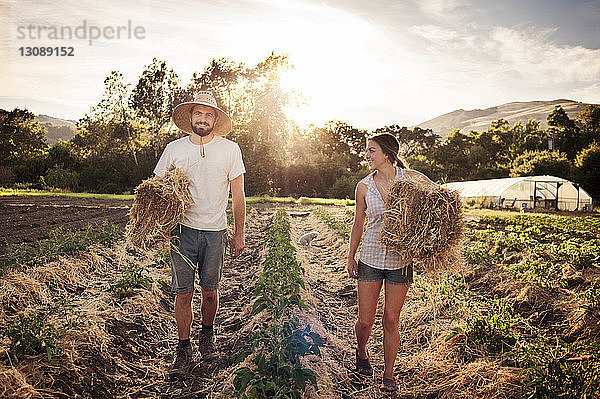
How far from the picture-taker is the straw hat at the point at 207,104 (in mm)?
3986

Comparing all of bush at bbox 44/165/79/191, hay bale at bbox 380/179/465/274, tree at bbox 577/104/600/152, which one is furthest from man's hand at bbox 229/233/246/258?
tree at bbox 577/104/600/152

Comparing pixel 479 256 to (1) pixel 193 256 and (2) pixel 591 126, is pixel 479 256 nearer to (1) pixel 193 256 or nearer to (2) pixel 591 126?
(1) pixel 193 256

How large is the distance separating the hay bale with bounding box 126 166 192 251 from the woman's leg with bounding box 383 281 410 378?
192cm

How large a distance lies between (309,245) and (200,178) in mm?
7063

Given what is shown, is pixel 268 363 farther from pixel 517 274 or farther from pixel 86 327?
pixel 517 274

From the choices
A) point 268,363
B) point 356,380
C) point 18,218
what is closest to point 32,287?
point 268,363

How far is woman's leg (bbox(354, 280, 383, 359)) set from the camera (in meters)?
3.44

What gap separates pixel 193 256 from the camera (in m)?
3.79

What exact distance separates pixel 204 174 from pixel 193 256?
77 centimetres

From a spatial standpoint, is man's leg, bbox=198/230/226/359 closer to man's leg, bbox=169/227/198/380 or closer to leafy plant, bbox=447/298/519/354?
man's leg, bbox=169/227/198/380

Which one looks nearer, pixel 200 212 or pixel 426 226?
pixel 426 226

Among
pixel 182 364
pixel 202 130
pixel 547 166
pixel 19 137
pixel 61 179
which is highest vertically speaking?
pixel 19 137

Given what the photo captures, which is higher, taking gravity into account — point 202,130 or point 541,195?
point 202,130

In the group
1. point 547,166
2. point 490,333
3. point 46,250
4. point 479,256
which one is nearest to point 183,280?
point 490,333
